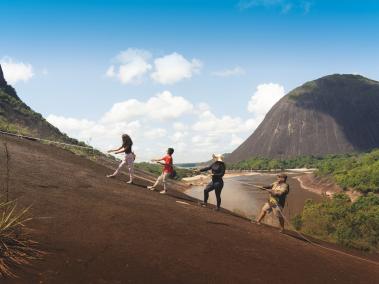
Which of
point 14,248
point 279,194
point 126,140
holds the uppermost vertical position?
point 126,140

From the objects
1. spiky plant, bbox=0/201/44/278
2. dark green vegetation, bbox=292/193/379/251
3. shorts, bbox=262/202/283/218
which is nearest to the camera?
spiky plant, bbox=0/201/44/278

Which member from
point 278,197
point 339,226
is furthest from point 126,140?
point 339,226

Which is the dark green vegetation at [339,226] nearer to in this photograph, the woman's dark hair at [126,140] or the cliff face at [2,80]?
the woman's dark hair at [126,140]

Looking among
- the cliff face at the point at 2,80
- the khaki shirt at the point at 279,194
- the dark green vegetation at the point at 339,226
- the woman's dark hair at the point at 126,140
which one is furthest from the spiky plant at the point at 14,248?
the cliff face at the point at 2,80

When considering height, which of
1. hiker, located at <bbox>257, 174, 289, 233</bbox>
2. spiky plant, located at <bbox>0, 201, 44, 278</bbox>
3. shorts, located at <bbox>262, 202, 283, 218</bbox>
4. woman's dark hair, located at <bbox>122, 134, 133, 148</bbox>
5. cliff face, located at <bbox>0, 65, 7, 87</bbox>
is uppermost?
cliff face, located at <bbox>0, 65, 7, 87</bbox>

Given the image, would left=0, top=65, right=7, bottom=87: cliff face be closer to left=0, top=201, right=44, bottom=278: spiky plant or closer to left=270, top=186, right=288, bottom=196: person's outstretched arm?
left=270, top=186, right=288, bottom=196: person's outstretched arm

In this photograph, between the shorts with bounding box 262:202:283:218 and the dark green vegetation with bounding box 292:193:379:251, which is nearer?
the shorts with bounding box 262:202:283:218

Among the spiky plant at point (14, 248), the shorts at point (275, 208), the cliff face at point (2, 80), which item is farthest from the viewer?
the cliff face at point (2, 80)

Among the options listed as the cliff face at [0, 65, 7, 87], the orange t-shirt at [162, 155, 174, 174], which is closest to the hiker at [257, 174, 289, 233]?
the orange t-shirt at [162, 155, 174, 174]

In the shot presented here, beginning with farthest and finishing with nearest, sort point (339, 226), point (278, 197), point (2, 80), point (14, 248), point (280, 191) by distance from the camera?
point (2, 80) < point (339, 226) < point (278, 197) < point (280, 191) < point (14, 248)

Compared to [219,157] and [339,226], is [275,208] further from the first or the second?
[339,226]

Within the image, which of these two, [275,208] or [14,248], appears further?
[275,208]

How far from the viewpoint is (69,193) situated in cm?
1394

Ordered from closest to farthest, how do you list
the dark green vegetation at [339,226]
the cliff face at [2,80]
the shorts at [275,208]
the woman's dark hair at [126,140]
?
1. the shorts at [275,208]
2. the woman's dark hair at [126,140]
3. the dark green vegetation at [339,226]
4. the cliff face at [2,80]
